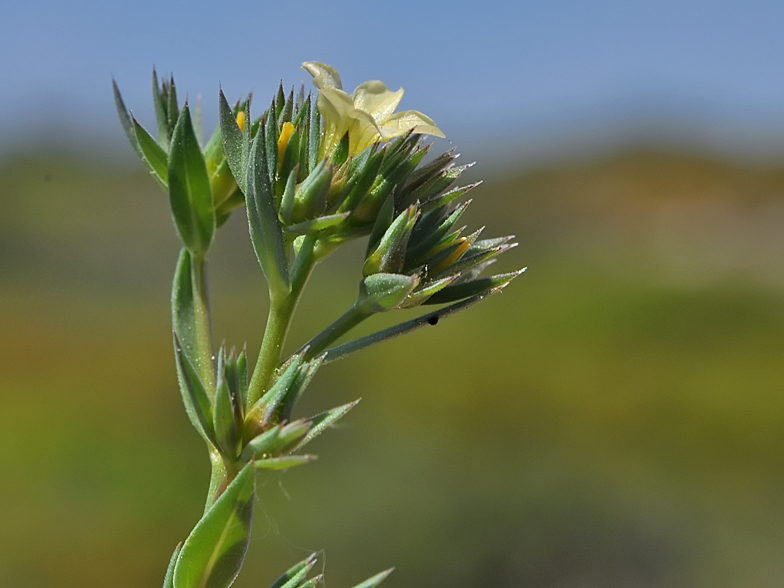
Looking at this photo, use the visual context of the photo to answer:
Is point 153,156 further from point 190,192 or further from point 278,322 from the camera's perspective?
point 278,322

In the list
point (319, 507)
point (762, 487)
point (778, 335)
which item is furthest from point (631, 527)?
point (778, 335)

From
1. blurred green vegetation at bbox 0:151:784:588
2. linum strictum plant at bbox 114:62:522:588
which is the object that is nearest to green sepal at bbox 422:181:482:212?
linum strictum plant at bbox 114:62:522:588

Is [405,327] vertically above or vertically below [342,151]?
below

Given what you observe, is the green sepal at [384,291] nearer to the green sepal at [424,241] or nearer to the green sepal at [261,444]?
the green sepal at [424,241]

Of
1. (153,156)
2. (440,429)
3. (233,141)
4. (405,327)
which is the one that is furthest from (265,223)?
(440,429)

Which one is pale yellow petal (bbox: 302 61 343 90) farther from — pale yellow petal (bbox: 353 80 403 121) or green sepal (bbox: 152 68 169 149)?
green sepal (bbox: 152 68 169 149)
